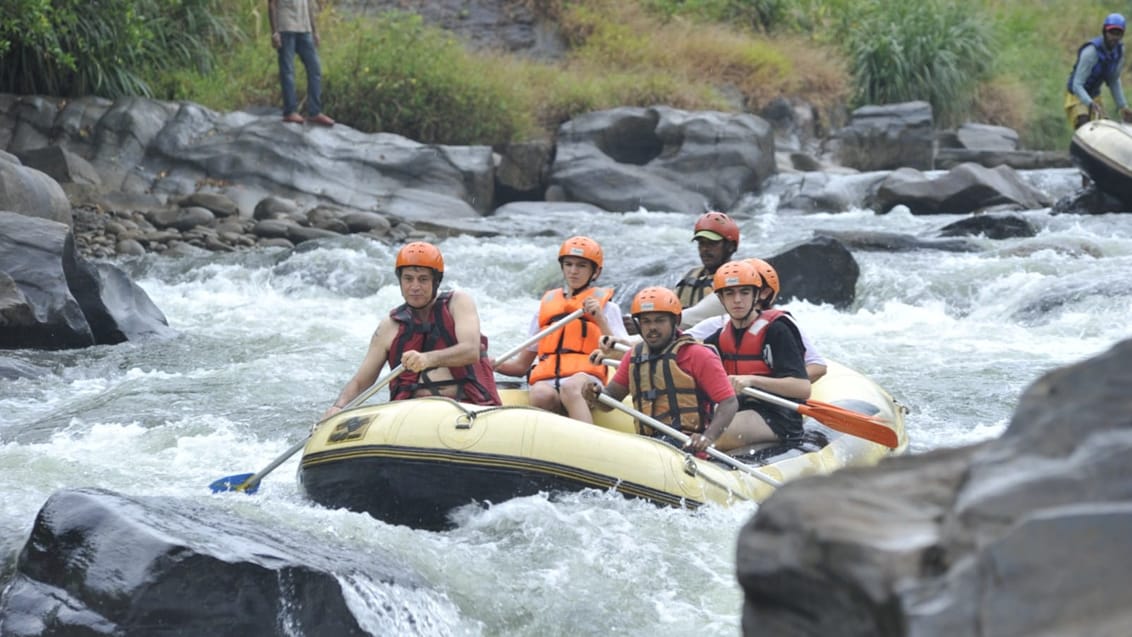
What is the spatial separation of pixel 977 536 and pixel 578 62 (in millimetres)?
18055

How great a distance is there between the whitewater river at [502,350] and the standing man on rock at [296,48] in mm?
2533

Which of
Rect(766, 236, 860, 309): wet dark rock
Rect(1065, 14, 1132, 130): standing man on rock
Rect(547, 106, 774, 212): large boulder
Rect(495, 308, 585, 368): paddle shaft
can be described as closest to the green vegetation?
Rect(547, 106, 774, 212): large boulder

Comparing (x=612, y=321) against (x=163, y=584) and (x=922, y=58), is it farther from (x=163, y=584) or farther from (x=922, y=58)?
(x=922, y=58)

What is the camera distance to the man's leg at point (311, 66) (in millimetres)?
14609

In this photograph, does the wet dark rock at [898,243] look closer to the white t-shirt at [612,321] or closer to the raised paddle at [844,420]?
the white t-shirt at [612,321]

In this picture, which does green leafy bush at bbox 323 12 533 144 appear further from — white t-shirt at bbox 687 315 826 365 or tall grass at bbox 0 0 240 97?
white t-shirt at bbox 687 315 826 365

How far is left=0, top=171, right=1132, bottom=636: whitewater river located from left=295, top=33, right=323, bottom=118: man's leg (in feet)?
8.22

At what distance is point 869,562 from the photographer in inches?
66.7

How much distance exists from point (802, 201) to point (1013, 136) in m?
5.12

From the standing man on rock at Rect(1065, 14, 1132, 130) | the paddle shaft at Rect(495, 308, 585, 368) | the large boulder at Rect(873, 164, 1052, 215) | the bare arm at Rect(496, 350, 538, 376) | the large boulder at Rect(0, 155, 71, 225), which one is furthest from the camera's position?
the large boulder at Rect(873, 164, 1052, 215)

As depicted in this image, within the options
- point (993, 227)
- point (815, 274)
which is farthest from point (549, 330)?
point (993, 227)

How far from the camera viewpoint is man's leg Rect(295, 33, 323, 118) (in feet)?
47.9

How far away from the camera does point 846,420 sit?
17.8 feet

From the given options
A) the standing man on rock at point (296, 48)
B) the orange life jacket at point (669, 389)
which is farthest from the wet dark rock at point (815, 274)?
the standing man on rock at point (296, 48)
